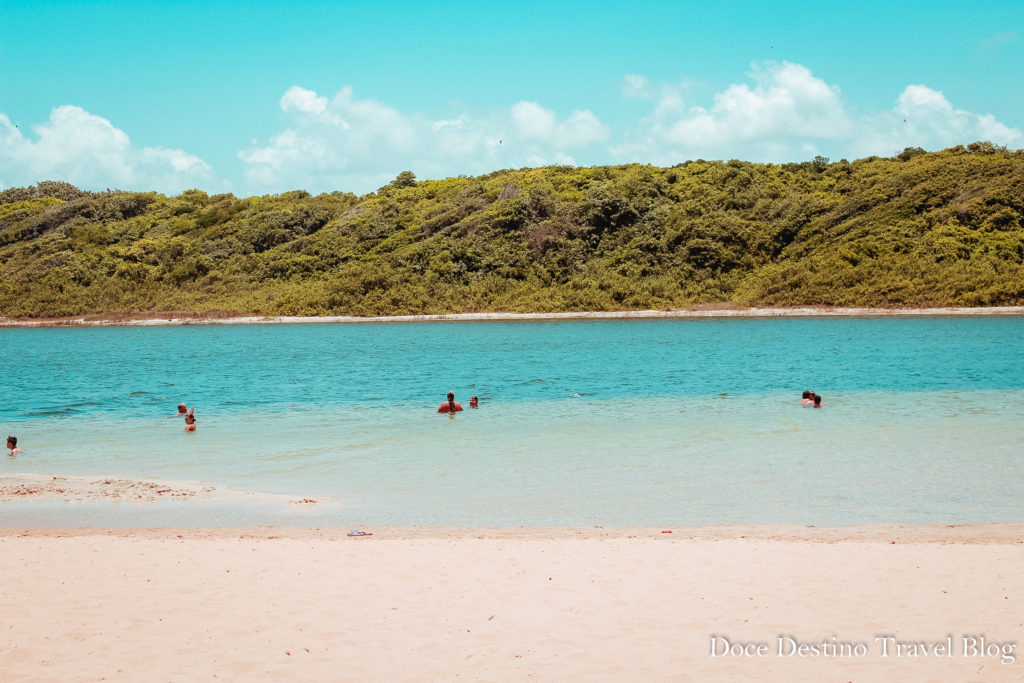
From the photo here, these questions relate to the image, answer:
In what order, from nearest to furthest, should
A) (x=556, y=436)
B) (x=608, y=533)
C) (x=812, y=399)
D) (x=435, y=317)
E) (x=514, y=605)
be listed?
(x=514, y=605), (x=608, y=533), (x=556, y=436), (x=812, y=399), (x=435, y=317)

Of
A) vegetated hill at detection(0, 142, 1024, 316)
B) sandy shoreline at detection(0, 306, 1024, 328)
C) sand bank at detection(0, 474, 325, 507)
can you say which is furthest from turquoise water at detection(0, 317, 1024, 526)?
vegetated hill at detection(0, 142, 1024, 316)

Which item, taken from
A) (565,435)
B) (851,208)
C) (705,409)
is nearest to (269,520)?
(565,435)

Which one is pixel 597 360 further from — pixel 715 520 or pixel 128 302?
pixel 128 302

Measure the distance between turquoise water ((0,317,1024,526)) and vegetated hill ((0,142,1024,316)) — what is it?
150 ft

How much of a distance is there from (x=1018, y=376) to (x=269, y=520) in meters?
29.4

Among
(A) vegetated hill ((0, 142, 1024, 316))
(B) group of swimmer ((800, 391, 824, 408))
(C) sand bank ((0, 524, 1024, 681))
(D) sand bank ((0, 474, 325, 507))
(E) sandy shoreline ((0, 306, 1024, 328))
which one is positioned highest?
(A) vegetated hill ((0, 142, 1024, 316))

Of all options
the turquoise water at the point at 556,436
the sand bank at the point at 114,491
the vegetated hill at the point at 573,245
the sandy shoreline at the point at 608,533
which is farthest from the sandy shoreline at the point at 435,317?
the sand bank at the point at 114,491

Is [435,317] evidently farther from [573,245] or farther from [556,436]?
[556,436]

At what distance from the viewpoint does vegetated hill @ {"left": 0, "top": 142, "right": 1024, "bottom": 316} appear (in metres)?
85.4

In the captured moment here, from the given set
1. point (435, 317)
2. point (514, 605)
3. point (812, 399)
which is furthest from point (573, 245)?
point (514, 605)

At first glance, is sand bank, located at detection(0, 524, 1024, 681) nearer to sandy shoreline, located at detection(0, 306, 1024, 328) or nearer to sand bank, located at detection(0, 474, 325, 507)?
sand bank, located at detection(0, 474, 325, 507)

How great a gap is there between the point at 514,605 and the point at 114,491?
350 inches

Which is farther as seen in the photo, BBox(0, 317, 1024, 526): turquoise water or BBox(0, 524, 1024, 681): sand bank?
BBox(0, 317, 1024, 526): turquoise water

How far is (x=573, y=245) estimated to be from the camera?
102625 millimetres
